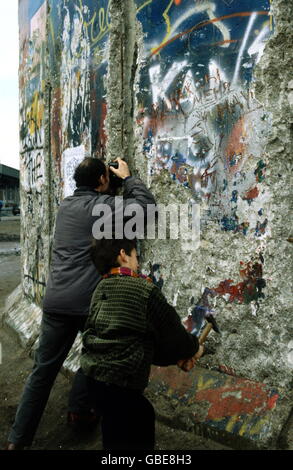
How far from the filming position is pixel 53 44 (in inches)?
187

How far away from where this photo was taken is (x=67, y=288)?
8.71 ft

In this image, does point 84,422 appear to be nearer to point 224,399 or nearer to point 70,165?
point 224,399

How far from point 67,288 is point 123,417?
101 centimetres

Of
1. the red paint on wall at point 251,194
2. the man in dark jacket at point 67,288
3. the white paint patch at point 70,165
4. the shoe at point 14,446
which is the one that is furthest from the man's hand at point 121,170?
the shoe at point 14,446

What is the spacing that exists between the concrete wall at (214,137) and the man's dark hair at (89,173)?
1.86ft

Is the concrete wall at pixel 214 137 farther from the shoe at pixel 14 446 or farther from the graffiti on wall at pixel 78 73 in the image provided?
the shoe at pixel 14 446

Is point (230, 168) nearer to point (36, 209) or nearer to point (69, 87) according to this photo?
point (69, 87)

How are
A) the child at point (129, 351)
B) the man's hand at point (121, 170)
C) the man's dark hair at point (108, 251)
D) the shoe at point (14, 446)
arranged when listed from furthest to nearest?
1. the man's hand at point (121, 170)
2. the shoe at point (14, 446)
3. the man's dark hair at point (108, 251)
4. the child at point (129, 351)

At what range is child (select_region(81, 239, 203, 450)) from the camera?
1.82m

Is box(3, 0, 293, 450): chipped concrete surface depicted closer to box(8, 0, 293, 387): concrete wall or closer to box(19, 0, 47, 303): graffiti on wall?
box(8, 0, 293, 387): concrete wall

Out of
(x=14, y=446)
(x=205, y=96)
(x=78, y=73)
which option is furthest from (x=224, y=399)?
(x=78, y=73)

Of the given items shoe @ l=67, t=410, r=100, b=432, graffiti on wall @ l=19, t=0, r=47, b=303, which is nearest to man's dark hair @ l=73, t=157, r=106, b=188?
shoe @ l=67, t=410, r=100, b=432

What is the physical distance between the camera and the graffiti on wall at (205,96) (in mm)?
2600

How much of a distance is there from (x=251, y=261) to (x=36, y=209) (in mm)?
3264
